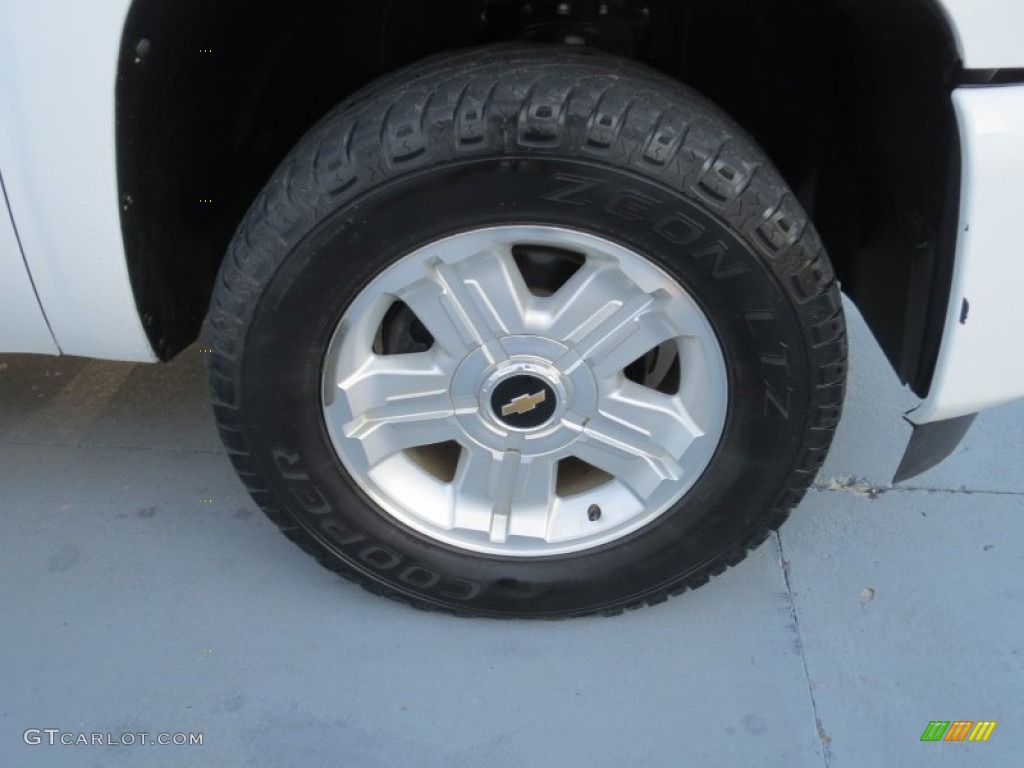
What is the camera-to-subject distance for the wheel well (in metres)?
1.55

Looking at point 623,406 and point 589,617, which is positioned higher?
point 623,406

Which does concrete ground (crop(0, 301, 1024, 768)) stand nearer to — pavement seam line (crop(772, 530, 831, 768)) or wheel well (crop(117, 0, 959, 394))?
pavement seam line (crop(772, 530, 831, 768))

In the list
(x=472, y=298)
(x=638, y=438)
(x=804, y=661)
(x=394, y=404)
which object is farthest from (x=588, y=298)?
(x=804, y=661)

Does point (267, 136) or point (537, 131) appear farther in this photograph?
point (267, 136)

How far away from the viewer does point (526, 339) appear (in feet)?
5.59

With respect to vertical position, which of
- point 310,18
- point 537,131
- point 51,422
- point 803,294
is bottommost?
point 51,422

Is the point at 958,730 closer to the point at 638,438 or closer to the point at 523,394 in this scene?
the point at 638,438

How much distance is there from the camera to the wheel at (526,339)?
4.93 ft

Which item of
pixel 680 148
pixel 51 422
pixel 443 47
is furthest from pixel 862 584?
pixel 51 422

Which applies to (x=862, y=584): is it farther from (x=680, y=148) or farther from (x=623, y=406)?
→ (x=680, y=148)

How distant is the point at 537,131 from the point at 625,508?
829 mm

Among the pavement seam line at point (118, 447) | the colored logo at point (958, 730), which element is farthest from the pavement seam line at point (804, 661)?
the pavement seam line at point (118, 447)

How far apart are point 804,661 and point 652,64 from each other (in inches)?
55.5

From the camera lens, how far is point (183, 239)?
189cm
